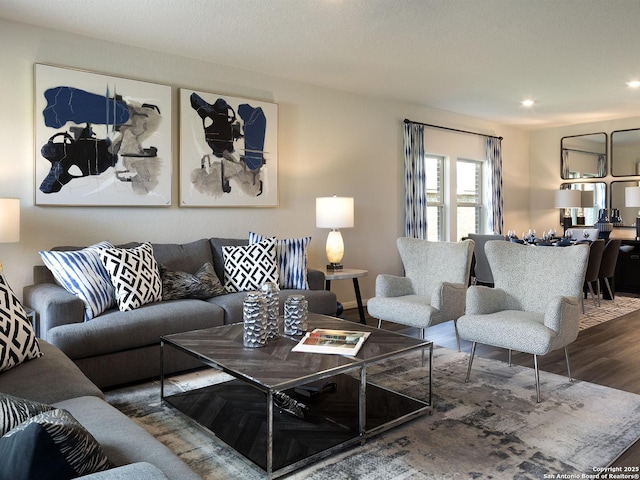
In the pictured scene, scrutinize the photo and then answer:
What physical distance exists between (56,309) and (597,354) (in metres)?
4.00

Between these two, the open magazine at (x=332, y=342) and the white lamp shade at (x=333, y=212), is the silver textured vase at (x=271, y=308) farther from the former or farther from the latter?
the white lamp shade at (x=333, y=212)

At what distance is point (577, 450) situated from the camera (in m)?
2.37

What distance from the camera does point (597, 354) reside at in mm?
4047

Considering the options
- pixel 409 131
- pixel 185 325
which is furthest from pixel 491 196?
pixel 185 325

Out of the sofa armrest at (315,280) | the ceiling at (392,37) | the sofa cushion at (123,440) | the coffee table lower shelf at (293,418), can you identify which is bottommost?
the coffee table lower shelf at (293,418)

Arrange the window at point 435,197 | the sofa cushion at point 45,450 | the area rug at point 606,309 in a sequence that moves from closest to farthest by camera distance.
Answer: the sofa cushion at point 45,450, the area rug at point 606,309, the window at point 435,197

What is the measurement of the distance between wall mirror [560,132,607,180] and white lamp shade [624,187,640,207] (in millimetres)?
605

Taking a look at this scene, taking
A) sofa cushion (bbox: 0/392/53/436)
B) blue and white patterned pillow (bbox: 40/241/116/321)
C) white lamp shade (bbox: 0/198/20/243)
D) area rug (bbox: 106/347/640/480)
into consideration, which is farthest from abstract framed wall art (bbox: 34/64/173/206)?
sofa cushion (bbox: 0/392/53/436)

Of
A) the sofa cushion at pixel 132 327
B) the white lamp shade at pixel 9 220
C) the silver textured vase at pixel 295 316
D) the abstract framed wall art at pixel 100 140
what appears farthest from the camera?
the abstract framed wall art at pixel 100 140

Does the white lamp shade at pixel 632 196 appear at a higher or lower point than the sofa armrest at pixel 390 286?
higher

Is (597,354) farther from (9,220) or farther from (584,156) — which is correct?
(584,156)

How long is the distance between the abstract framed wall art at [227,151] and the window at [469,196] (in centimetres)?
348

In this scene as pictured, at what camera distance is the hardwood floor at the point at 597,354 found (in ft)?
11.4

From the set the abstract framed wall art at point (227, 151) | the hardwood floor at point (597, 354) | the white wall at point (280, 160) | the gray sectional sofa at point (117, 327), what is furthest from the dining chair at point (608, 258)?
the gray sectional sofa at point (117, 327)
